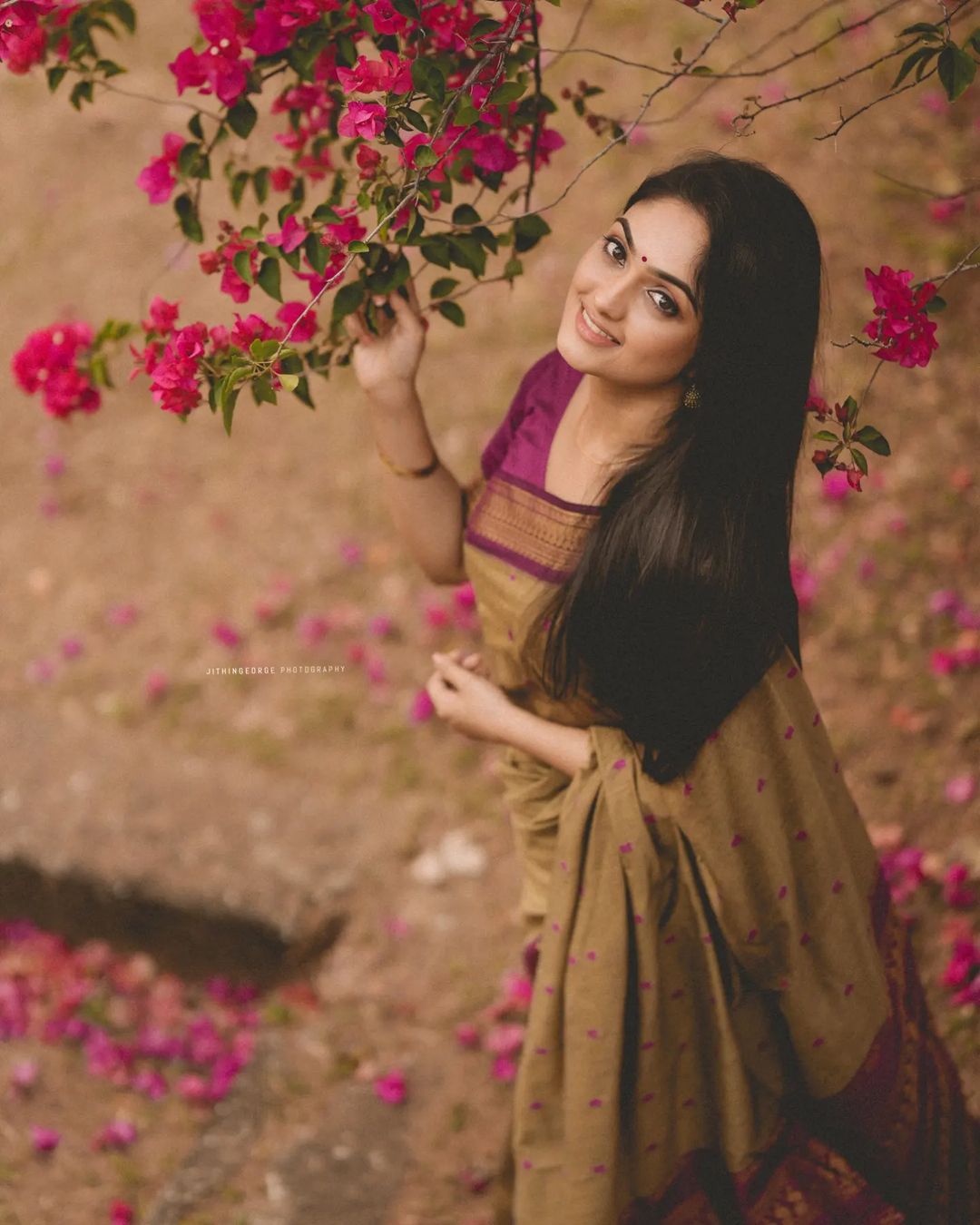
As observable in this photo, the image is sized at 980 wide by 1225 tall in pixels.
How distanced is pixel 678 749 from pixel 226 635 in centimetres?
246

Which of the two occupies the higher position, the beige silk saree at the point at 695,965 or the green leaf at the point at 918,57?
the green leaf at the point at 918,57

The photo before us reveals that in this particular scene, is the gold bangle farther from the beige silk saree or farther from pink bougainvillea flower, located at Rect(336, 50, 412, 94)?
pink bougainvillea flower, located at Rect(336, 50, 412, 94)

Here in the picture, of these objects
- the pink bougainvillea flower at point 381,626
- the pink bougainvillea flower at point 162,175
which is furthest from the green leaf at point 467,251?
the pink bougainvillea flower at point 381,626

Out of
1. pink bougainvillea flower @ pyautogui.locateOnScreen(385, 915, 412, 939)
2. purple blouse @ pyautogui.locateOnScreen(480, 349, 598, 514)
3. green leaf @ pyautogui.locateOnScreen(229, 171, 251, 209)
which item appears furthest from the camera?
pink bougainvillea flower @ pyautogui.locateOnScreen(385, 915, 412, 939)

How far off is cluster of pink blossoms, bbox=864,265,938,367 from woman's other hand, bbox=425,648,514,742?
0.80 meters

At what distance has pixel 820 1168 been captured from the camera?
6.68 ft

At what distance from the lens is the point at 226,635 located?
12.7 feet

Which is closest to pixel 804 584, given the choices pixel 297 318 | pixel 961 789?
pixel 961 789

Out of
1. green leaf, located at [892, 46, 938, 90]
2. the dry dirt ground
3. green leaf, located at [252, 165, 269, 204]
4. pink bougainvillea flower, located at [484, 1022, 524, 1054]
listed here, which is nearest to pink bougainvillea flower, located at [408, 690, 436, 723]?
the dry dirt ground

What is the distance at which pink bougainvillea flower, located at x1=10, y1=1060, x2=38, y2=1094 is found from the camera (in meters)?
2.89

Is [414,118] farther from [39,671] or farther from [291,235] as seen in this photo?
[39,671]

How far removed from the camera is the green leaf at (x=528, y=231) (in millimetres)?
1826

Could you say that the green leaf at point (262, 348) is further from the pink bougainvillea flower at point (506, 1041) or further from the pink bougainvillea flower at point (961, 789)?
the pink bougainvillea flower at point (961, 789)

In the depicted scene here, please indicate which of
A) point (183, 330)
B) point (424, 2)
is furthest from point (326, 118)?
point (183, 330)
